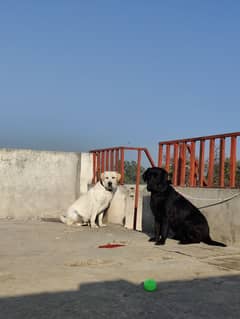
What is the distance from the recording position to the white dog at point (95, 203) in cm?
828

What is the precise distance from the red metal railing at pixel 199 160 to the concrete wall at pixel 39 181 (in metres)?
3.58

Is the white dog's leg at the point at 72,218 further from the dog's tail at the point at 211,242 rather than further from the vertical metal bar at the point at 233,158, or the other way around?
the vertical metal bar at the point at 233,158

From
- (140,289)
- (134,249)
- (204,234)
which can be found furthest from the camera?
(204,234)

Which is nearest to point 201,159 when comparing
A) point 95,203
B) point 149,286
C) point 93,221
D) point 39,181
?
point 95,203

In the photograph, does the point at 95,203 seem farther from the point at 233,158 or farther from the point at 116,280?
the point at 116,280

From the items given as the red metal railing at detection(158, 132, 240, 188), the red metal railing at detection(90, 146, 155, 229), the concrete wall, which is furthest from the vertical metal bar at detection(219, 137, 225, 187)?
the concrete wall

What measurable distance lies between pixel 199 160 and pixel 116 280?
350cm

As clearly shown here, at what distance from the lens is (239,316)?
270 centimetres

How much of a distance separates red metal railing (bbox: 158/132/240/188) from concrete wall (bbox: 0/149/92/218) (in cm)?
358

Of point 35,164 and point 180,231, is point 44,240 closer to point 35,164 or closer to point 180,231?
point 180,231

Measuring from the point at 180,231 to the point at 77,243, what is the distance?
1.56 metres

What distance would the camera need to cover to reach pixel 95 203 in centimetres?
831

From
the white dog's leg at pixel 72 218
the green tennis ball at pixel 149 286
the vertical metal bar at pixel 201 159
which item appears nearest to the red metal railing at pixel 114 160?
the white dog's leg at pixel 72 218

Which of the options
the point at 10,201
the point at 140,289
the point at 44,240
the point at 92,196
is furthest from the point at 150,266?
the point at 10,201
